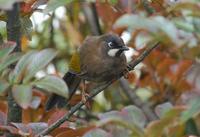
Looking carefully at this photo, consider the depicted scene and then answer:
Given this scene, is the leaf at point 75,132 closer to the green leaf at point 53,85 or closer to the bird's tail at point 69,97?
the green leaf at point 53,85

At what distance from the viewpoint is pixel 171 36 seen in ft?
3.71

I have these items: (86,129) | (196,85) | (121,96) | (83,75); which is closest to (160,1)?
(86,129)

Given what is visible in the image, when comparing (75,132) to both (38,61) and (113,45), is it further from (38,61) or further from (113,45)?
(113,45)

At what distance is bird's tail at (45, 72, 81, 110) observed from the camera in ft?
8.93

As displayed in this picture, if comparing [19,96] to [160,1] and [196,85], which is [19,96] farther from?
[160,1]

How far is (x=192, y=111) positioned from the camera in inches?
46.1

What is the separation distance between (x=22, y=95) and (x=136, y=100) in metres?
1.85

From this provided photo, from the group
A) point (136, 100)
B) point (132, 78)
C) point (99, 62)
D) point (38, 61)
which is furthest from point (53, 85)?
point (132, 78)

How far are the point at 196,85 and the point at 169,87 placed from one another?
1.82 metres

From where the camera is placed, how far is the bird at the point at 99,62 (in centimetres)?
257

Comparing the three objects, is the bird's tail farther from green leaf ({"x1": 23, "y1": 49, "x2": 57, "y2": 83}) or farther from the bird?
green leaf ({"x1": 23, "y1": 49, "x2": 57, "y2": 83})

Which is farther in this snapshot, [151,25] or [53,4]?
[53,4]

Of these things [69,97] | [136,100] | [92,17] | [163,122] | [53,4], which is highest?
[53,4]

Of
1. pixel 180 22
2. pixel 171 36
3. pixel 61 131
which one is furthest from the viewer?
pixel 61 131
